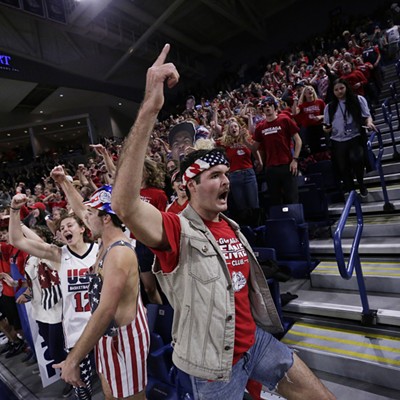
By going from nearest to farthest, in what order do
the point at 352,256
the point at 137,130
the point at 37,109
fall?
the point at 137,130 → the point at 352,256 → the point at 37,109

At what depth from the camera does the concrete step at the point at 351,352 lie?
246cm

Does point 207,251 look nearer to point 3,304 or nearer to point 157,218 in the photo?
point 157,218

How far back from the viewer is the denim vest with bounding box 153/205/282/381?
5.02 ft

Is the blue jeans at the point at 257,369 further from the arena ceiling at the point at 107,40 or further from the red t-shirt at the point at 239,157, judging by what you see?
the arena ceiling at the point at 107,40

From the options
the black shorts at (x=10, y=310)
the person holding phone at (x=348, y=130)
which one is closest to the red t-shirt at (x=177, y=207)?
the person holding phone at (x=348, y=130)

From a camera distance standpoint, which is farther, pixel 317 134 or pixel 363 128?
pixel 317 134

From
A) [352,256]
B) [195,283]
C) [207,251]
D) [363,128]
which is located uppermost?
[363,128]

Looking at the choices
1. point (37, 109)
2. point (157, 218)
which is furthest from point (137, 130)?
point (37, 109)

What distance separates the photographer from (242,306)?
178cm

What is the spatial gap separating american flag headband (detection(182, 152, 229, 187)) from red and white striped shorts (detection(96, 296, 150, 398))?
0.97 m

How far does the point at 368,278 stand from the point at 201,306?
2.45 meters

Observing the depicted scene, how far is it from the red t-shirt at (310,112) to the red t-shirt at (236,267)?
466 centimetres

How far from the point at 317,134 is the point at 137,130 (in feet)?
17.6

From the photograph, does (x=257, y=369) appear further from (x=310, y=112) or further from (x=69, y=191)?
(x=310, y=112)
